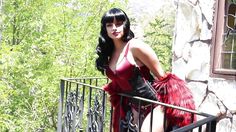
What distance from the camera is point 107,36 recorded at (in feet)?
9.02

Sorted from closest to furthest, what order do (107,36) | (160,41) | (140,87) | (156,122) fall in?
(156,122)
(140,87)
(107,36)
(160,41)

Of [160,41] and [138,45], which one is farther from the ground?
[160,41]

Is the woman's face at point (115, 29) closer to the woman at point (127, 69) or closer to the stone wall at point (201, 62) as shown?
the woman at point (127, 69)

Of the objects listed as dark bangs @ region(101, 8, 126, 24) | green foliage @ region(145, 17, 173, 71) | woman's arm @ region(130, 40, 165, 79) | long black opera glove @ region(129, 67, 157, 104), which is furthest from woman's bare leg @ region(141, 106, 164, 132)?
green foliage @ region(145, 17, 173, 71)

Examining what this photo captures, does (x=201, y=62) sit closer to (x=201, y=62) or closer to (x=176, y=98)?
(x=201, y=62)

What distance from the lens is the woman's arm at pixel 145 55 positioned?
2447mm

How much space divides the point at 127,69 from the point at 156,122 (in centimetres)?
41

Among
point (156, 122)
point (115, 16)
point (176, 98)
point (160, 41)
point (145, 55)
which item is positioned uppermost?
point (160, 41)

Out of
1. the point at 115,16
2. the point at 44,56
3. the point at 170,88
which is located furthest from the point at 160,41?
the point at 170,88

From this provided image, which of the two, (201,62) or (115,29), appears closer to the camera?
(115,29)

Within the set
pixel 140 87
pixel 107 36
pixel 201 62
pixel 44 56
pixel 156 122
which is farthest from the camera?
pixel 44 56

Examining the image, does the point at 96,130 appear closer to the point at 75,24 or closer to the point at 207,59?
the point at 207,59

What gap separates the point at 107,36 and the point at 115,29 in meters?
0.19

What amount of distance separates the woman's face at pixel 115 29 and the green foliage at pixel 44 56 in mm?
7606
